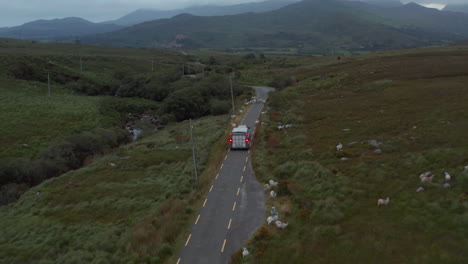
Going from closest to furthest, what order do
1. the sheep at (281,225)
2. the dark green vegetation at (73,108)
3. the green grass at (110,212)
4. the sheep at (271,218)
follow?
the sheep at (281,225) < the green grass at (110,212) < the sheep at (271,218) < the dark green vegetation at (73,108)

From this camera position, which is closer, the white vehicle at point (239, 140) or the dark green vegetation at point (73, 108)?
the white vehicle at point (239, 140)

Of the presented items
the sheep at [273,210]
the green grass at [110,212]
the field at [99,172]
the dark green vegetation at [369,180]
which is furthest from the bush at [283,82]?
the sheep at [273,210]

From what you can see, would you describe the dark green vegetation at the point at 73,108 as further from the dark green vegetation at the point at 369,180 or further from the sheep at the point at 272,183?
the sheep at the point at 272,183

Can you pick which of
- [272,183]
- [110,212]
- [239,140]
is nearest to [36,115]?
[239,140]

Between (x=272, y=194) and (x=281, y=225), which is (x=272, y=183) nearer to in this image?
(x=272, y=194)

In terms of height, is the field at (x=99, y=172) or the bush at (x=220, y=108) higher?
the bush at (x=220, y=108)

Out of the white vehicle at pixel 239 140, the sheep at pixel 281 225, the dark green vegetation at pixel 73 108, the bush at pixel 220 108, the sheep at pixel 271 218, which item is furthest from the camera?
the bush at pixel 220 108

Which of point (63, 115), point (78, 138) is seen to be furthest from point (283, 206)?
point (63, 115)
